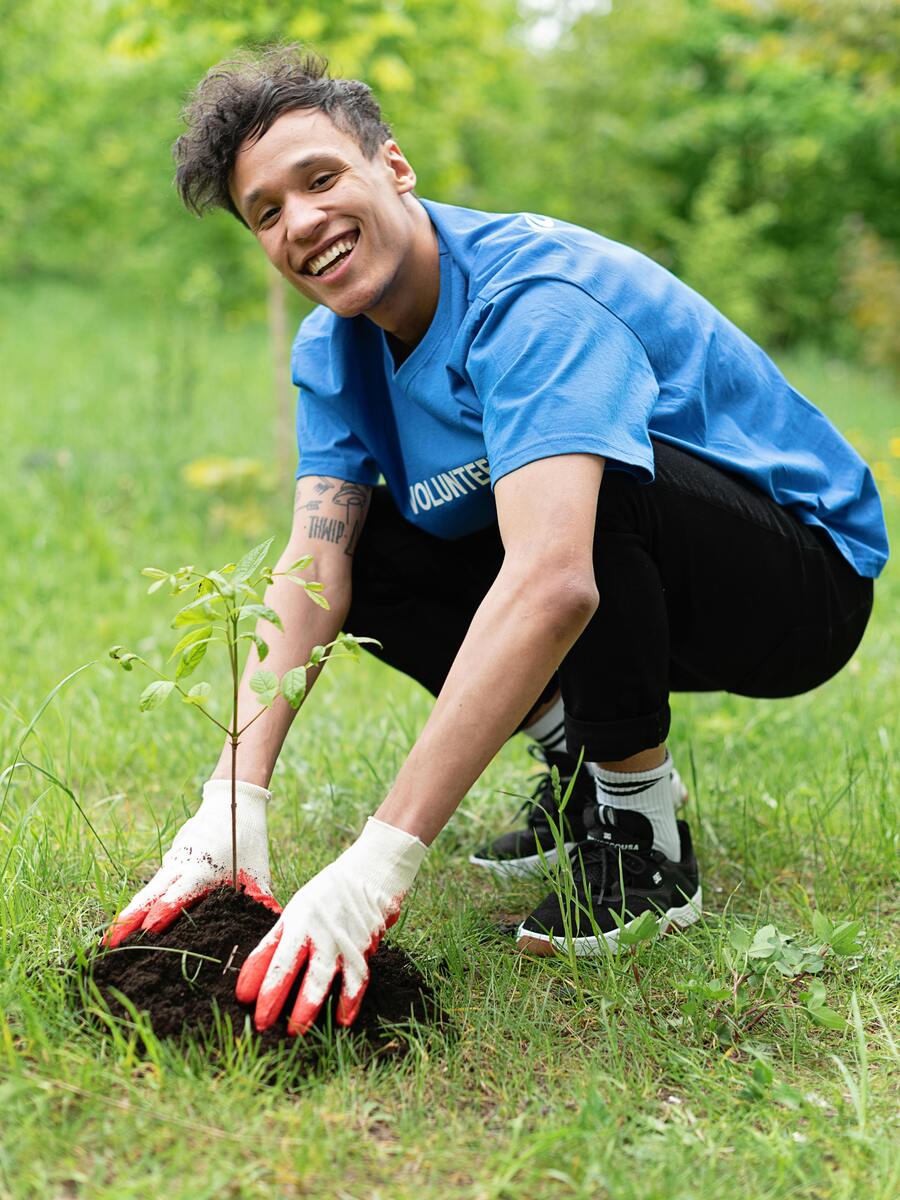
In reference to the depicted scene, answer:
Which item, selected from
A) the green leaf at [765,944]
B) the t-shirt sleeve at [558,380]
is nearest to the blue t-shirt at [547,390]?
the t-shirt sleeve at [558,380]

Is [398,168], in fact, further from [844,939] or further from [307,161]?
[844,939]

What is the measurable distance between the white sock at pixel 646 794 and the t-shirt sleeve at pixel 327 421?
2.32 feet

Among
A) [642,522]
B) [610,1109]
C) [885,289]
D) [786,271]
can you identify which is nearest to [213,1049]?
[610,1109]

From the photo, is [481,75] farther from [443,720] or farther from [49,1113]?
[49,1113]

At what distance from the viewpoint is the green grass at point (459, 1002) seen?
1.38 m

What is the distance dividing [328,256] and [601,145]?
39.2 feet

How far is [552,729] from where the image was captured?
7.83 ft

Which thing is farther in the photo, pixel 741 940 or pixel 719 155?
pixel 719 155

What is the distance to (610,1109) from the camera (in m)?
1.51

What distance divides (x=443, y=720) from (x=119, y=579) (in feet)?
9.00

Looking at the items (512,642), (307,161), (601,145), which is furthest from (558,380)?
(601,145)

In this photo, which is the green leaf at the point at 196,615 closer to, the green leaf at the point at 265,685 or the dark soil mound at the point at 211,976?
the green leaf at the point at 265,685

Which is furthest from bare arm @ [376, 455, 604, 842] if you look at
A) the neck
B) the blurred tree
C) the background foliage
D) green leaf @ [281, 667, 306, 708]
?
the blurred tree

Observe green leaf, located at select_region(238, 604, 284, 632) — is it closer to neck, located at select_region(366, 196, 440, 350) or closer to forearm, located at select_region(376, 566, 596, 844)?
forearm, located at select_region(376, 566, 596, 844)
